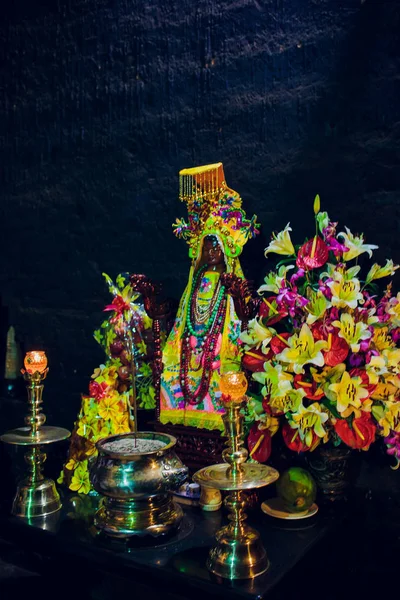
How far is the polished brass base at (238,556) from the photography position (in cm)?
145

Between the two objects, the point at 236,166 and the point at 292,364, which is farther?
the point at 236,166

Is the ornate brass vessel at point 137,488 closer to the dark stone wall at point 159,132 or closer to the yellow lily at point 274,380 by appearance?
the yellow lily at point 274,380

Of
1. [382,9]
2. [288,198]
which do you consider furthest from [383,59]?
[288,198]

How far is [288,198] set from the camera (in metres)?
2.26

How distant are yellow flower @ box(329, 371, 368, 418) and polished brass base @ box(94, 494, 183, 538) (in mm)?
607

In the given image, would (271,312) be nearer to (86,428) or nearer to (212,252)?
(212,252)

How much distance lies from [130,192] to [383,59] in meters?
1.25

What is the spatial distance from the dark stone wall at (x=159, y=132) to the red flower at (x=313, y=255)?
1.11 ft

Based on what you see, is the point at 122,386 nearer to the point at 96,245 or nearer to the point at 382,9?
the point at 96,245

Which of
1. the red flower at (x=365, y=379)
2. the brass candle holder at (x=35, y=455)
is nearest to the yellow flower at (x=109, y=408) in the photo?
the brass candle holder at (x=35, y=455)

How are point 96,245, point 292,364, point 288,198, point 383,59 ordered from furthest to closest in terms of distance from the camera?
point 96,245 < point 288,198 < point 383,59 < point 292,364

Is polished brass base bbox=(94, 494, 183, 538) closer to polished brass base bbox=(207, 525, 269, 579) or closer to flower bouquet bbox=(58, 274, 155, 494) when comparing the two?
polished brass base bbox=(207, 525, 269, 579)

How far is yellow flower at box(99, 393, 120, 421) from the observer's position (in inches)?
85.5

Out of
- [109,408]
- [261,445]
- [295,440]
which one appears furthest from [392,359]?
[109,408]
